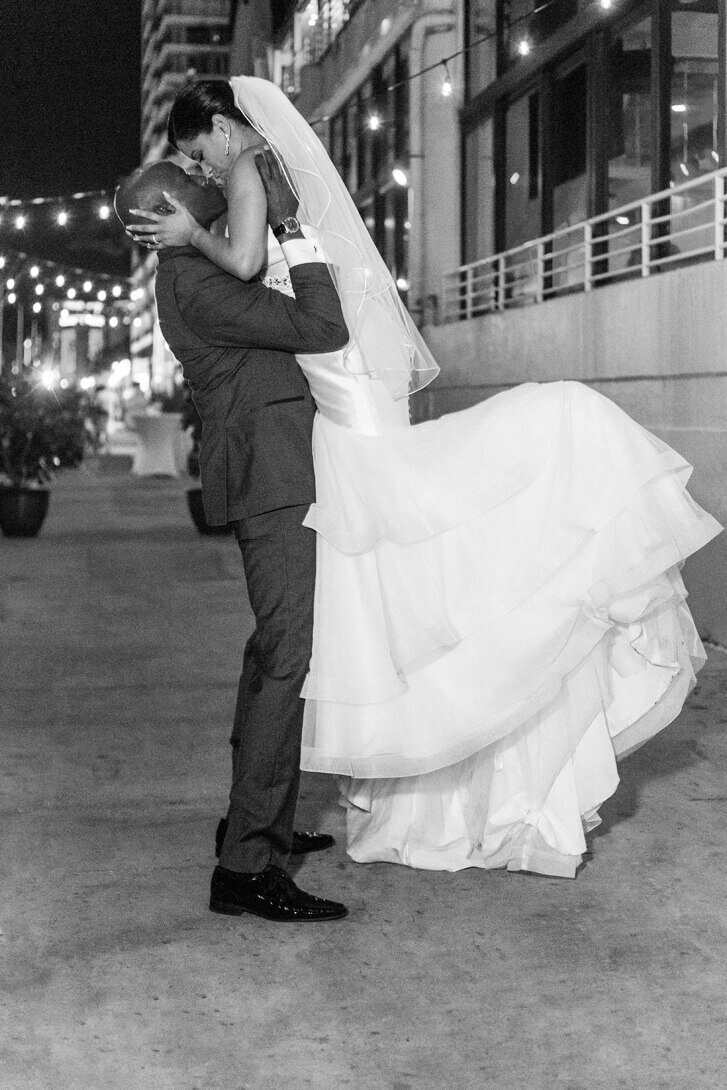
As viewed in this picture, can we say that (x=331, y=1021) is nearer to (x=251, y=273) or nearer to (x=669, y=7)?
(x=251, y=273)

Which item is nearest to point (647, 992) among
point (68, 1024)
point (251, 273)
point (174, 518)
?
point (68, 1024)

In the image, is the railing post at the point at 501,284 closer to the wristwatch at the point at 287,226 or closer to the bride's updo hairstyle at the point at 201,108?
the bride's updo hairstyle at the point at 201,108

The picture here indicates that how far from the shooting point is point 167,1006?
3.36 m

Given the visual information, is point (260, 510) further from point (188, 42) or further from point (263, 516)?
point (188, 42)

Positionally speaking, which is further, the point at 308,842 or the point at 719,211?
the point at 719,211

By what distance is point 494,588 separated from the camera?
4.14 meters

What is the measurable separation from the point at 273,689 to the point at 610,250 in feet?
37.0

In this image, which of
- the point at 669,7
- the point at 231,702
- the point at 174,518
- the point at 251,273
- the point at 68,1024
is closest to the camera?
the point at 68,1024

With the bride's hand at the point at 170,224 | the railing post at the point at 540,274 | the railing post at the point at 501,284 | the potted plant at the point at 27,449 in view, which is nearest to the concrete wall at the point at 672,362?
the railing post at the point at 540,274

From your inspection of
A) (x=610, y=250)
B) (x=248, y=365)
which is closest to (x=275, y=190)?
(x=248, y=365)

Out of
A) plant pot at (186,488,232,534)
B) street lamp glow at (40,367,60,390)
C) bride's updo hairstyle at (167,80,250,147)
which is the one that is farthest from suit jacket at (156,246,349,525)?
street lamp glow at (40,367,60,390)

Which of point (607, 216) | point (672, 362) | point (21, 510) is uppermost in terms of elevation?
point (607, 216)

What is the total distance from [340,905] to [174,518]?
624 inches

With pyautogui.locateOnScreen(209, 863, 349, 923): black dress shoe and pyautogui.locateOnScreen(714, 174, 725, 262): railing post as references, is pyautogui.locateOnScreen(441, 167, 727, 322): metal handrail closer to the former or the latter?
pyautogui.locateOnScreen(714, 174, 725, 262): railing post
